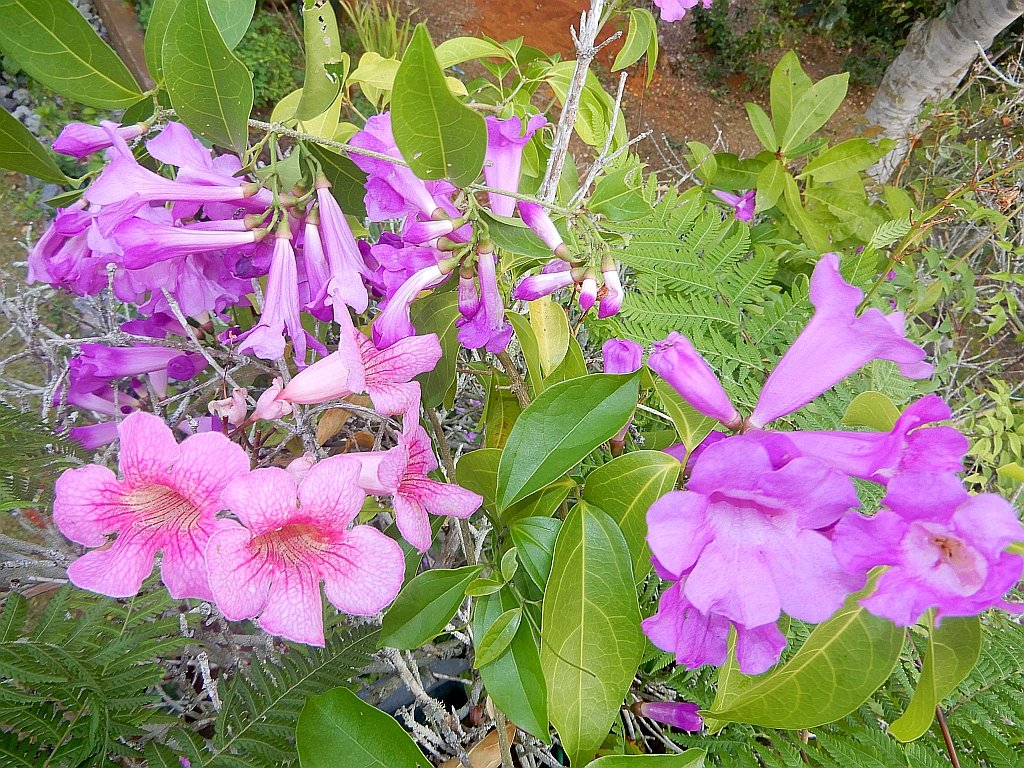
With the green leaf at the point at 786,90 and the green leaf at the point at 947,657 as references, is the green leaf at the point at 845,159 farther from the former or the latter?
the green leaf at the point at 947,657

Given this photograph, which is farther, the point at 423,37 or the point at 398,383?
the point at 398,383

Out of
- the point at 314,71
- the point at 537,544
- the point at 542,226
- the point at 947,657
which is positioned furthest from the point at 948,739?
the point at 314,71

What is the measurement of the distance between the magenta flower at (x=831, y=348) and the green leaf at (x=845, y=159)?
107 cm

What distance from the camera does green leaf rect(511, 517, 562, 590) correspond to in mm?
621

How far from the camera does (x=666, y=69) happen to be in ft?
16.1

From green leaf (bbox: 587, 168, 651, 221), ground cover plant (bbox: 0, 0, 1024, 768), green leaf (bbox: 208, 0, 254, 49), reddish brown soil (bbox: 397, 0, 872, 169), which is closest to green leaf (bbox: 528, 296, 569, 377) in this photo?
ground cover plant (bbox: 0, 0, 1024, 768)

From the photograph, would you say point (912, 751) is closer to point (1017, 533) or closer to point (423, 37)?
point (1017, 533)

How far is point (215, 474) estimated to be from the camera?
509mm

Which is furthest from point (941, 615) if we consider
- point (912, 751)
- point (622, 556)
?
point (912, 751)

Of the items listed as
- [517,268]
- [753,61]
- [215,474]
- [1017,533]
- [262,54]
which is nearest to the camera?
[1017,533]

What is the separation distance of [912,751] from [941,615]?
18.1 inches

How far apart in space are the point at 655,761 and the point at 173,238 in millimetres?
695

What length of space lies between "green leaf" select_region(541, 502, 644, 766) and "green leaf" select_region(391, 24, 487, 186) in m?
0.37

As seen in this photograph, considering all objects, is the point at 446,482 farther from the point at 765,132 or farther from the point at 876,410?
the point at 765,132
